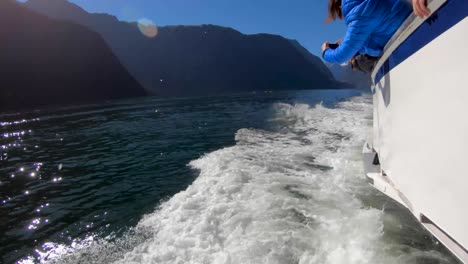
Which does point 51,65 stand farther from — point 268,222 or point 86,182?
point 268,222

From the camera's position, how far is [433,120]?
7.98 feet

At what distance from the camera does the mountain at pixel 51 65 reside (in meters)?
55.8

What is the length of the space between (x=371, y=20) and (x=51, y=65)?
258ft

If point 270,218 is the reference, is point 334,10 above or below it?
above

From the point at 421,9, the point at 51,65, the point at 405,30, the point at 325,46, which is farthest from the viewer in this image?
the point at 51,65

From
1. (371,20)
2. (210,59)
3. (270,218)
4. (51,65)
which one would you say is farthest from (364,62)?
(210,59)

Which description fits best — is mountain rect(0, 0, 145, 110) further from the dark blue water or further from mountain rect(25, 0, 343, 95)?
mountain rect(25, 0, 343, 95)

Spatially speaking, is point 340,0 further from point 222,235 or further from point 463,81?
point 222,235

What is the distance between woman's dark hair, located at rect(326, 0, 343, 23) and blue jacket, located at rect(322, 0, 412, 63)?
14.2 inches

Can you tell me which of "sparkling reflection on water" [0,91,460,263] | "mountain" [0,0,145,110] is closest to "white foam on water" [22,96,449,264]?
"sparkling reflection on water" [0,91,460,263]

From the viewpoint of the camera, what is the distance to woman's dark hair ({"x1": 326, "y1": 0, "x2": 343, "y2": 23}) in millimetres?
3716

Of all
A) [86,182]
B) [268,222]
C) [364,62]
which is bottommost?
[86,182]

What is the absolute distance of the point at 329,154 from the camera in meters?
8.91

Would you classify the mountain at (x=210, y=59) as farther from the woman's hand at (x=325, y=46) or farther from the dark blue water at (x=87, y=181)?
the woman's hand at (x=325, y=46)
